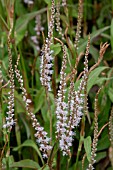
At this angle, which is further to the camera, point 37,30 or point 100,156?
point 37,30

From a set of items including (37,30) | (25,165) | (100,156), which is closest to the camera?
(25,165)

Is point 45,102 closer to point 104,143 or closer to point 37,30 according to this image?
point 104,143

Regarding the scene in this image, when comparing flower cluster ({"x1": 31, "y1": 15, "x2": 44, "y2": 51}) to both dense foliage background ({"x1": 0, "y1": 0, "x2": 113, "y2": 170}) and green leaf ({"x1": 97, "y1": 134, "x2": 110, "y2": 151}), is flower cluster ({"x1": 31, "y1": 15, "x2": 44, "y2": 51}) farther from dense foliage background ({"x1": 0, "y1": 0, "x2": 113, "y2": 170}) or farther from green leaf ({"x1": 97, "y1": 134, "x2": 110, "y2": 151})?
green leaf ({"x1": 97, "y1": 134, "x2": 110, "y2": 151})

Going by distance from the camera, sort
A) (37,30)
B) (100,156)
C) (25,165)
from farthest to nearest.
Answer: (37,30), (100,156), (25,165)

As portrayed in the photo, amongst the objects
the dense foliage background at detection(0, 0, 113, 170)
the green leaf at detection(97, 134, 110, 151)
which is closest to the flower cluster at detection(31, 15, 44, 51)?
the dense foliage background at detection(0, 0, 113, 170)

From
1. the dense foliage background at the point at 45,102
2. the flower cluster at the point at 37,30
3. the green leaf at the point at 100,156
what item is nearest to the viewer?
the dense foliage background at the point at 45,102

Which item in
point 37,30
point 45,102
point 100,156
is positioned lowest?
point 100,156

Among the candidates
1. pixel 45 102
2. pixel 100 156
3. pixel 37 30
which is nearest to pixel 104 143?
pixel 100 156

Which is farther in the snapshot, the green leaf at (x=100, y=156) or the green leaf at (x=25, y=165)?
the green leaf at (x=100, y=156)

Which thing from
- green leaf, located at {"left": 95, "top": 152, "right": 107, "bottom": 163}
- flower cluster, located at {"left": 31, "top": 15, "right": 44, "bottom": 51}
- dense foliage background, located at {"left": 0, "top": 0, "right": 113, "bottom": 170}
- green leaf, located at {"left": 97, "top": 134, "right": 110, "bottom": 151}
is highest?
flower cluster, located at {"left": 31, "top": 15, "right": 44, "bottom": 51}

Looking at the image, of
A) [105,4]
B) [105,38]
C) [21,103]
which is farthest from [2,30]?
[105,4]

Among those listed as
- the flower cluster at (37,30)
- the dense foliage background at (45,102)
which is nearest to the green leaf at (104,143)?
the dense foliage background at (45,102)

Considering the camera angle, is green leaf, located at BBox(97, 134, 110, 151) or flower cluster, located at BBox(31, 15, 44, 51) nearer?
green leaf, located at BBox(97, 134, 110, 151)

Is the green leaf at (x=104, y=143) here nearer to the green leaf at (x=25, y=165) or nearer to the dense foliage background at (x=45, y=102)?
the dense foliage background at (x=45, y=102)
